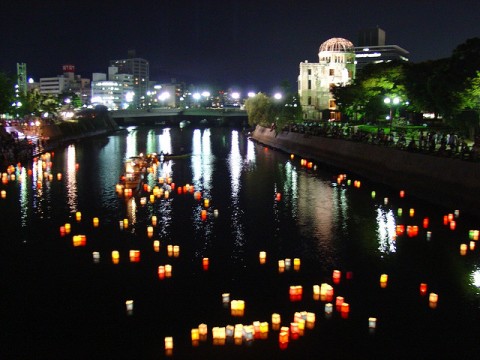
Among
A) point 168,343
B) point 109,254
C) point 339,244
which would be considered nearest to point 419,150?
point 339,244

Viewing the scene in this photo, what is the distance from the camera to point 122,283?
68.1ft

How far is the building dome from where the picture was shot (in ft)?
399

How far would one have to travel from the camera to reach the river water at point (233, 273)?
16.1 metres

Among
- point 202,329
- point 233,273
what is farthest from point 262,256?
point 202,329

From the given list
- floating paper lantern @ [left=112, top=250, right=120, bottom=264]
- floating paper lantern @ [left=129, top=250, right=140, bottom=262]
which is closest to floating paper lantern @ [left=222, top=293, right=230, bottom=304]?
floating paper lantern @ [left=129, top=250, right=140, bottom=262]

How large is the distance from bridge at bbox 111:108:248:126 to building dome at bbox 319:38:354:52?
27074mm

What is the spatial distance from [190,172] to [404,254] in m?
30.1

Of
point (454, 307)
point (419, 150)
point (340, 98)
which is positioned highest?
point (340, 98)

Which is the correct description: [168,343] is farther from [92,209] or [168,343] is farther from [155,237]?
[92,209]

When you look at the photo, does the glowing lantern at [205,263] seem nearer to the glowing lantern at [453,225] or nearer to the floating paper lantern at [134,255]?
the floating paper lantern at [134,255]

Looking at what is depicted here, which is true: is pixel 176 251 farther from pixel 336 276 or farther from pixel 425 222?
pixel 425 222

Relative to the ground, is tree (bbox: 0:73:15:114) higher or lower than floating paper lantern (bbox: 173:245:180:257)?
higher

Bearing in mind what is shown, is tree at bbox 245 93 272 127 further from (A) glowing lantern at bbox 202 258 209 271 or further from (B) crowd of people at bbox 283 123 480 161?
(A) glowing lantern at bbox 202 258 209 271

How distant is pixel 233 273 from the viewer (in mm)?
21797
